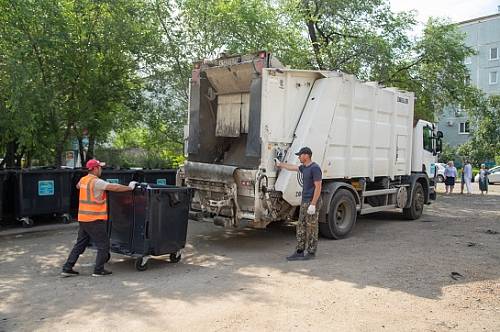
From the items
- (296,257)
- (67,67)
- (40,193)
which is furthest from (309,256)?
(67,67)

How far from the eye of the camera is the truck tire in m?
8.20

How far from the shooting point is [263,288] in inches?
215

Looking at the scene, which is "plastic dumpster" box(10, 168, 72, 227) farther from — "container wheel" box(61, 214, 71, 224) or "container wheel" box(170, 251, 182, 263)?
"container wheel" box(170, 251, 182, 263)

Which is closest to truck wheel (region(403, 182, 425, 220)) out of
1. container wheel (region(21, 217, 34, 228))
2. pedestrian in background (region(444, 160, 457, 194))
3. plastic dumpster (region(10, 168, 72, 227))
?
plastic dumpster (region(10, 168, 72, 227))

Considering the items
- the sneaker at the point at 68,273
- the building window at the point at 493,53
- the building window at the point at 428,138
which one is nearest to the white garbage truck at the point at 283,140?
the building window at the point at 428,138

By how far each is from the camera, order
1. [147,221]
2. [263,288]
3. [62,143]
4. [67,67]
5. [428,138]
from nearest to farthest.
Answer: [263,288] < [147,221] < [67,67] < [428,138] < [62,143]

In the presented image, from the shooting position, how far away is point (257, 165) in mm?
7445

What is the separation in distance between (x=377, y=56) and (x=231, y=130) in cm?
891

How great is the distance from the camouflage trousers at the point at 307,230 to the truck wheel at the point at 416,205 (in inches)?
184

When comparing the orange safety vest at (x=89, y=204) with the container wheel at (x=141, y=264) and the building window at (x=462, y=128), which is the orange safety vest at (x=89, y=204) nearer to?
the container wheel at (x=141, y=264)

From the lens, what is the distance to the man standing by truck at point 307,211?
22.6 ft

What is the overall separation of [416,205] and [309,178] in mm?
5189

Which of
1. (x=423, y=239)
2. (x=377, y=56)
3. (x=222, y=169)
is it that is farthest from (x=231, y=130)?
(x=377, y=56)

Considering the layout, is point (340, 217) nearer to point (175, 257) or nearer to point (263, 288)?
point (175, 257)
